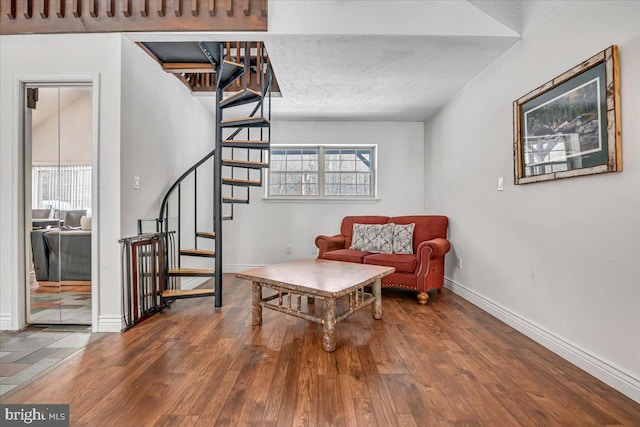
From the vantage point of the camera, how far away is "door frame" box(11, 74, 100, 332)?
2430mm

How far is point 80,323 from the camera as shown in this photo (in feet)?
8.39

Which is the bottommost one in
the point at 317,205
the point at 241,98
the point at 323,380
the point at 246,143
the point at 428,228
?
the point at 323,380

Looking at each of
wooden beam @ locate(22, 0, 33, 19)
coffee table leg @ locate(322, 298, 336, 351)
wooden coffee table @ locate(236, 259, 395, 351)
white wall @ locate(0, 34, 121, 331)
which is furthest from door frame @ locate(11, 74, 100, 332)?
coffee table leg @ locate(322, 298, 336, 351)

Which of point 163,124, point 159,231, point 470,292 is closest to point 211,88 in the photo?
point 163,124

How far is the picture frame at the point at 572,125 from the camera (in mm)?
1677

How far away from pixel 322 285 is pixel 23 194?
8.73 feet

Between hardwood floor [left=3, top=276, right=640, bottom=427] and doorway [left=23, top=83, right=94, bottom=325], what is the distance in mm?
830

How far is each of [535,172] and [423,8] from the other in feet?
5.25

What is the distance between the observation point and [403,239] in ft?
12.4

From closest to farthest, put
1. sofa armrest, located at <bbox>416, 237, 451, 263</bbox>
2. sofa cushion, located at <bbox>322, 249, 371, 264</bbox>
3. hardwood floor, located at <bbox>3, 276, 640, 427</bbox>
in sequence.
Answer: hardwood floor, located at <bbox>3, 276, 640, 427</bbox>
sofa armrest, located at <bbox>416, 237, 451, 263</bbox>
sofa cushion, located at <bbox>322, 249, 371, 264</bbox>

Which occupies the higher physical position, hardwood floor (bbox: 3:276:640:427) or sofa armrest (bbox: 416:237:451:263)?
sofa armrest (bbox: 416:237:451:263)

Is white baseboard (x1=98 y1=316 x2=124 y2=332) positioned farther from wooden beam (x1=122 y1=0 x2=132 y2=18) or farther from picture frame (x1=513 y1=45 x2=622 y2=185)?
picture frame (x1=513 y1=45 x2=622 y2=185)

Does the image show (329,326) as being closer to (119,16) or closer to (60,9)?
(119,16)

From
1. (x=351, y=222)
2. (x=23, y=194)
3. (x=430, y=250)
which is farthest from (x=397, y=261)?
→ (x=23, y=194)
